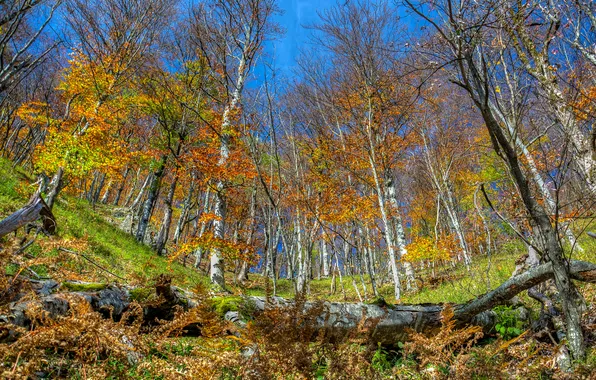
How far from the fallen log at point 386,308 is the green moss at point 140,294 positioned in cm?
5

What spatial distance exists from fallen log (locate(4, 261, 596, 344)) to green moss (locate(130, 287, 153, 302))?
52 millimetres

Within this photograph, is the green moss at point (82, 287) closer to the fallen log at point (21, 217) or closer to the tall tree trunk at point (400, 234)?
the fallen log at point (21, 217)

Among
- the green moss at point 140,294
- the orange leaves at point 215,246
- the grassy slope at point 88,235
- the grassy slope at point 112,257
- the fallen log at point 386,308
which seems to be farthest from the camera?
the orange leaves at point 215,246

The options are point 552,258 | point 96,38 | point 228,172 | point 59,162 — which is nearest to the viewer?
point 552,258

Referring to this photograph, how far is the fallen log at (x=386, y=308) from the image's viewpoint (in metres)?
3.16

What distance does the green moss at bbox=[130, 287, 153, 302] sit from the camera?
3.35 metres

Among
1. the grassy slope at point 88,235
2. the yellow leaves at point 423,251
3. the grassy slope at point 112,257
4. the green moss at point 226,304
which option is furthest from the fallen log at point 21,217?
the yellow leaves at point 423,251

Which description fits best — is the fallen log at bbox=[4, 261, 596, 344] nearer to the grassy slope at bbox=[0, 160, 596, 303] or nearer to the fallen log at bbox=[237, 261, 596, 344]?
the fallen log at bbox=[237, 261, 596, 344]

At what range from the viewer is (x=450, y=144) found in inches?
637

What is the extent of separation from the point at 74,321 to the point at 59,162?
27.6ft

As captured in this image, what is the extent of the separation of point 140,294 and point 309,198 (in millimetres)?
9997

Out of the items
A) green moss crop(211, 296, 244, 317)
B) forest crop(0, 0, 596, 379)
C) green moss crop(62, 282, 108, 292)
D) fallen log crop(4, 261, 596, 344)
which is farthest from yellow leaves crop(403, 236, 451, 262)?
green moss crop(62, 282, 108, 292)

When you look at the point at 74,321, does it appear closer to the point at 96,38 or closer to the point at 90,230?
the point at 90,230

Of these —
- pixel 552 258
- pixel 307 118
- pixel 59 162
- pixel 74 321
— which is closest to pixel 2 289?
pixel 74 321
